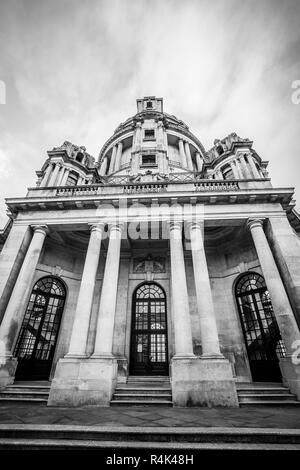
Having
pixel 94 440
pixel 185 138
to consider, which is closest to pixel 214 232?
pixel 94 440

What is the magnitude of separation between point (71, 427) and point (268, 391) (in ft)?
23.7

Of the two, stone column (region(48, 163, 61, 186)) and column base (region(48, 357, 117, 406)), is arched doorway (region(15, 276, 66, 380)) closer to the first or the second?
column base (region(48, 357, 117, 406))

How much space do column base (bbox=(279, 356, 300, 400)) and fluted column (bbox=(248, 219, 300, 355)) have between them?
0.36m

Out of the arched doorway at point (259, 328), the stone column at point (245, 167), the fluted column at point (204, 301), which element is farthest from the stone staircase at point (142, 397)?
the stone column at point (245, 167)

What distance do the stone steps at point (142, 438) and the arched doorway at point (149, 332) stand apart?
8686 mm

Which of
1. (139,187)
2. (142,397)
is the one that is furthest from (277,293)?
(139,187)

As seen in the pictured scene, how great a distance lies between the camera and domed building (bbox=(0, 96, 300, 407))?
317 inches

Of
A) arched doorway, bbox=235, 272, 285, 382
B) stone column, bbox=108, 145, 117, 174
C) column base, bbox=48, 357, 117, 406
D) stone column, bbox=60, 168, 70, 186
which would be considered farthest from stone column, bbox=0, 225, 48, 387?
stone column, bbox=108, 145, 117, 174

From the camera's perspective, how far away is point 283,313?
8953mm

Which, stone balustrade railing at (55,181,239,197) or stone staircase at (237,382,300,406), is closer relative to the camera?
stone staircase at (237,382,300,406)

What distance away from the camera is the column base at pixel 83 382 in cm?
746

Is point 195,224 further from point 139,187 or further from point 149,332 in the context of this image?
point 149,332

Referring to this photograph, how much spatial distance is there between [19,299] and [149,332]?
699cm

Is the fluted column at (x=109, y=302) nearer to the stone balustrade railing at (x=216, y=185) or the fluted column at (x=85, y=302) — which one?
the fluted column at (x=85, y=302)
